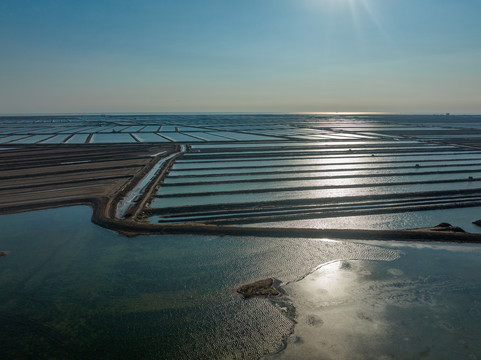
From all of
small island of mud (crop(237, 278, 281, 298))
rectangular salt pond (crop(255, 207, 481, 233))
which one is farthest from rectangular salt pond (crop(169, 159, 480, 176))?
small island of mud (crop(237, 278, 281, 298))

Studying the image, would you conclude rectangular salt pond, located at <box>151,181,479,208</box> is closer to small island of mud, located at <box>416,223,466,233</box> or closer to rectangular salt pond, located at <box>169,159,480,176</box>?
small island of mud, located at <box>416,223,466,233</box>

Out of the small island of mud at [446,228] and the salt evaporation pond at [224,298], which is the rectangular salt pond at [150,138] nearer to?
the salt evaporation pond at [224,298]

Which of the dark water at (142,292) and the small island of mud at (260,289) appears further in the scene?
the small island of mud at (260,289)

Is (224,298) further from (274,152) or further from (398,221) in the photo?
(274,152)

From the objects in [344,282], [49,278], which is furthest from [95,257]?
[344,282]

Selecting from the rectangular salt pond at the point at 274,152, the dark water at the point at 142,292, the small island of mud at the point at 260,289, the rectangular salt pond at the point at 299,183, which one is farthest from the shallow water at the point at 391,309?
the rectangular salt pond at the point at 274,152

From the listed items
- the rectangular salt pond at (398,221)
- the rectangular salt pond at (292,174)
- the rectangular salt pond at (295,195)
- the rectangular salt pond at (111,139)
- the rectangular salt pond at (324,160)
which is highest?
the rectangular salt pond at (111,139)
